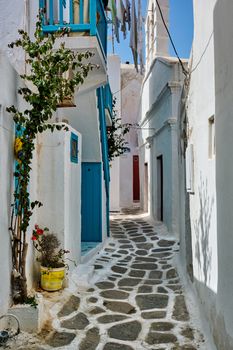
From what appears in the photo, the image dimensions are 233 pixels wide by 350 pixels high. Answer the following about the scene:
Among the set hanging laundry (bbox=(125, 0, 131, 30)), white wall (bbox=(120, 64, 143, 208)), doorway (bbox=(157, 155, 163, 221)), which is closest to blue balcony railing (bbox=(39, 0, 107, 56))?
hanging laundry (bbox=(125, 0, 131, 30))

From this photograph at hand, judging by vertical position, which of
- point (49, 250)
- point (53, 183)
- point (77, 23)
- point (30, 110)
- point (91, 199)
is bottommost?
point (49, 250)

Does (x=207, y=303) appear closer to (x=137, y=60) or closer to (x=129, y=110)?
(x=137, y=60)

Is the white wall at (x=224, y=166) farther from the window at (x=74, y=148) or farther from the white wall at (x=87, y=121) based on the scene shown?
the white wall at (x=87, y=121)

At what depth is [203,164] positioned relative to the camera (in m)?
4.33

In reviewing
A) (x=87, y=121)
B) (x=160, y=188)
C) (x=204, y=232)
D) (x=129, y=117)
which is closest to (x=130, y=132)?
(x=129, y=117)

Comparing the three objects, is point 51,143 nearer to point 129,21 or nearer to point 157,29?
point 129,21

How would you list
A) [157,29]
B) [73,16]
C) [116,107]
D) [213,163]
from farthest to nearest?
[116,107], [157,29], [73,16], [213,163]

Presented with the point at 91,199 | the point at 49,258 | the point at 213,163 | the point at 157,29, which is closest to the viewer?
the point at 213,163

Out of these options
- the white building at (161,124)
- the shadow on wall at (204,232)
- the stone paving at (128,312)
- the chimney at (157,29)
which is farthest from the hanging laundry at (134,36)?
the chimney at (157,29)

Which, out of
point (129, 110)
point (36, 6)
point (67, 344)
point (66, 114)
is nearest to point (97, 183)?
point (66, 114)

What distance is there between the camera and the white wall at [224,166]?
2.80 metres

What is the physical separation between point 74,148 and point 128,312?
10.5 feet

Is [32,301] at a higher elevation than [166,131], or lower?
lower

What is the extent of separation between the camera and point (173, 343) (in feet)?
12.6
